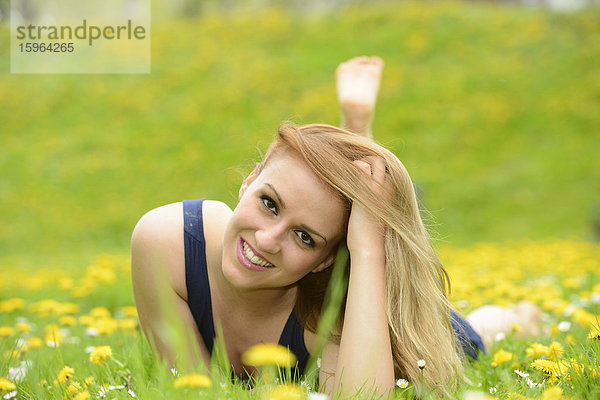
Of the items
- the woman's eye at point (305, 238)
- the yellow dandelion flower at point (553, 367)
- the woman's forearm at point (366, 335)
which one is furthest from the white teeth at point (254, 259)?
the yellow dandelion flower at point (553, 367)

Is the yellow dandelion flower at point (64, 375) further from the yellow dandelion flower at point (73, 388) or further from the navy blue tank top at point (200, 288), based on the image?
the navy blue tank top at point (200, 288)

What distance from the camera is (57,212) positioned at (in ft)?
32.4

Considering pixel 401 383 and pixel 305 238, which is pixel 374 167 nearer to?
pixel 305 238

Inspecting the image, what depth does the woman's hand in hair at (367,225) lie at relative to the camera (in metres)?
1.80

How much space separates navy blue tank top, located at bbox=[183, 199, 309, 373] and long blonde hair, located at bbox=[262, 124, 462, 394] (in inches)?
14.0

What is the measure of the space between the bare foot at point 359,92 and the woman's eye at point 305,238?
1.72 metres

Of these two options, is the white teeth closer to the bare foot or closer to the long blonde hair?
the long blonde hair

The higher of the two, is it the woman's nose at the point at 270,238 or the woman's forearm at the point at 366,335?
the woman's nose at the point at 270,238

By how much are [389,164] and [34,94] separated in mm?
13994

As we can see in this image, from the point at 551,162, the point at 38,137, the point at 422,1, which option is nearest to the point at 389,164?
the point at 551,162

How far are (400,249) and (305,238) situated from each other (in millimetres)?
319

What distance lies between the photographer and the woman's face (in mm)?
1701

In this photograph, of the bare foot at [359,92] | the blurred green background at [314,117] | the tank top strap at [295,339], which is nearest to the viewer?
the tank top strap at [295,339]

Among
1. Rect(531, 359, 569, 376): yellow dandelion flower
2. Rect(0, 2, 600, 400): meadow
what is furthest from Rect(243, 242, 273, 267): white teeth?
Rect(0, 2, 600, 400): meadow
